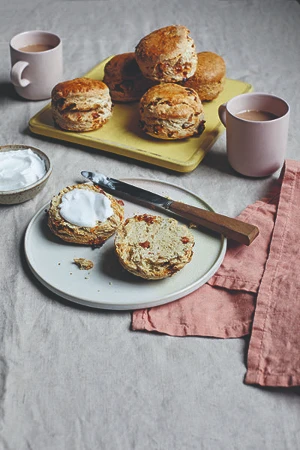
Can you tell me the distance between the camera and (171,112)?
1.78 m

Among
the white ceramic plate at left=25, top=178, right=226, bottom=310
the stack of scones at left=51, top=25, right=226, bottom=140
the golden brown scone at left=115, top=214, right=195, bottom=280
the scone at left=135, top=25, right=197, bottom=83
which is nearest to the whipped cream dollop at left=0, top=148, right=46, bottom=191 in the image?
the white ceramic plate at left=25, top=178, right=226, bottom=310

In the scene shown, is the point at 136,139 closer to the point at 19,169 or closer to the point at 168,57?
the point at 168,57

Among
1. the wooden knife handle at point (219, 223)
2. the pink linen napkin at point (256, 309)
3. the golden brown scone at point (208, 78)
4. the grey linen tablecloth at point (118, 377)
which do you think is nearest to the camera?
the grey linen tablecloth at point (118, 377)

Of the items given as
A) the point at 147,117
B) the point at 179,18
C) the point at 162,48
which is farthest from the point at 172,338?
the point at 179,18

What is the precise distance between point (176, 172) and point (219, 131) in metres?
0.21

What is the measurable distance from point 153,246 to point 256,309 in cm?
26

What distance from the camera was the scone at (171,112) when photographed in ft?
5.85

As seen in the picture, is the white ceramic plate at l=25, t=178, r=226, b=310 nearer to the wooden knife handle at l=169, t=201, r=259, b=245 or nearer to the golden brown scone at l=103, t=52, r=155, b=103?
the wooden knife handle at l=169, t=201, r=259, b=245

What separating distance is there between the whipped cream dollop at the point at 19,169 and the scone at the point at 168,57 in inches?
17.8

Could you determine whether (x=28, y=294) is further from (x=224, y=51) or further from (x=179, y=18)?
(x=179, y=18)

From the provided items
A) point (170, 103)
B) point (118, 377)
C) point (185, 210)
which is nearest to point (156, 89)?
point (170, 103)

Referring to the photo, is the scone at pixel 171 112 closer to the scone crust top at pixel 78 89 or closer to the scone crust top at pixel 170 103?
the scone crust top at pixel 170 103

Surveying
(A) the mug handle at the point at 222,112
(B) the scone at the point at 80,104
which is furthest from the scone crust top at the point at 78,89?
(A) the mug handle at the point at 222,112

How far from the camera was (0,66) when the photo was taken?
2.38m
